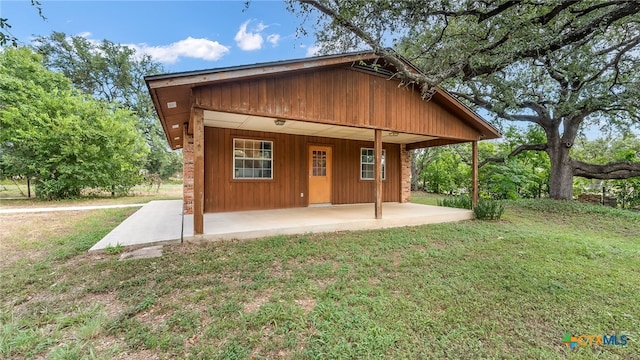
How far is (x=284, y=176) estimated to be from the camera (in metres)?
8.07

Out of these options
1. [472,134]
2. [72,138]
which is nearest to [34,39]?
[72,138]

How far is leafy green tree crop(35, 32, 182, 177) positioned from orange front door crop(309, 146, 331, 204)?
54.8 feet

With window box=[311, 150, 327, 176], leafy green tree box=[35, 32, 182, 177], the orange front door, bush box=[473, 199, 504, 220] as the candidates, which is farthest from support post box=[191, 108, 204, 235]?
leafy green tree box=[35, 32, 182, 177]

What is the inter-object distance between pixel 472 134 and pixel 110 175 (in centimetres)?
1474

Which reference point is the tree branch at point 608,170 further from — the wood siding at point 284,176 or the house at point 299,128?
the wood siding at point 284,176

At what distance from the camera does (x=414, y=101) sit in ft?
22.9

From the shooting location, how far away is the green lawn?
2.19 m

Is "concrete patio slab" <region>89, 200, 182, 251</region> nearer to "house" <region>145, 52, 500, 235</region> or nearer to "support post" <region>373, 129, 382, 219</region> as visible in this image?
"house" <region>145, 52, 500, 235</region>

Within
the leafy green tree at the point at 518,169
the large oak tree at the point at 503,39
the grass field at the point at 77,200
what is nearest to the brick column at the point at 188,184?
the large oak tree at the point at 503,39

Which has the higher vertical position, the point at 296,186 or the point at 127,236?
the point at 296,186

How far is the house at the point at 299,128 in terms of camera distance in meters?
4.68

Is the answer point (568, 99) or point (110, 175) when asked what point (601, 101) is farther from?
point (110, 175)

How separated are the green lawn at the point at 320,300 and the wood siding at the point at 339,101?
8.11 feet

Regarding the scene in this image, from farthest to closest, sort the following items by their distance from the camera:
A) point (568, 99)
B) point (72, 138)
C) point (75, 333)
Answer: point (72, 138), point (568, 99), point (75, 333)
